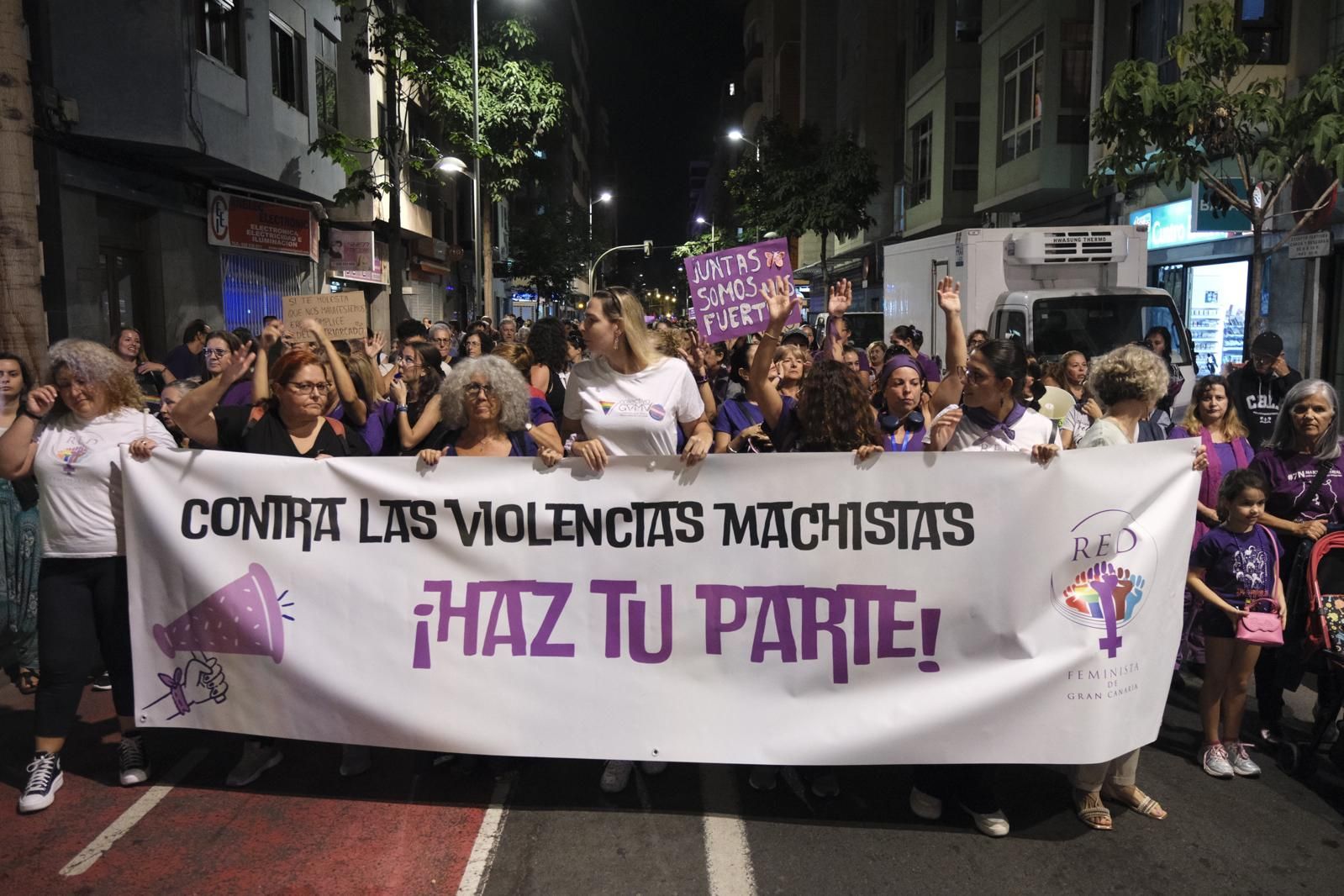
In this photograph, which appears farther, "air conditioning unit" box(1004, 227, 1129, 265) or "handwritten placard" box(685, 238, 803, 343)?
"air conditioning unit" box(1004, 227, 1129, 265)

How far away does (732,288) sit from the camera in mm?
7410

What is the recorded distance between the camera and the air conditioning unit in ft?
44.6

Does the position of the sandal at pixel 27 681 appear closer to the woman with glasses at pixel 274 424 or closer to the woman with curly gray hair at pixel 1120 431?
the woman with glasses at pixel 274 424

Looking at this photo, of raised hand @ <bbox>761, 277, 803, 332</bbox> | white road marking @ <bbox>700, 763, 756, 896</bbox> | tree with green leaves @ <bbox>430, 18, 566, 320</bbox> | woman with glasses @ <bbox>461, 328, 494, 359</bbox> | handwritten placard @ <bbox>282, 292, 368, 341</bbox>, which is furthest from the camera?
tree with green leaves @ <bbox>430, 18, 566, 320</bbox>

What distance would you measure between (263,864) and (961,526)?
9.67 ft

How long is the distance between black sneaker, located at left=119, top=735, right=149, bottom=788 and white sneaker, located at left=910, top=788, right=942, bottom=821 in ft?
10.9

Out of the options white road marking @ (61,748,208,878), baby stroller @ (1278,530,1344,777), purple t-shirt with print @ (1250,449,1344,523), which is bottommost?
white road marking @ (61,748,208,878)

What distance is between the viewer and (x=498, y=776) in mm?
4949

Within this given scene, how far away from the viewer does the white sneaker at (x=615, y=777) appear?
187 inches

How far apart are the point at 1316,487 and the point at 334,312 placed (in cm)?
538

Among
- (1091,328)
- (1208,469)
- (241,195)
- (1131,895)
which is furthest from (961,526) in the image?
(241,195)

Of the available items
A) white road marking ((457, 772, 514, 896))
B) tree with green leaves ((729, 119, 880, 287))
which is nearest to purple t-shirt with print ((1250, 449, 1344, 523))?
white road marking ((457, 772, 514, 896))

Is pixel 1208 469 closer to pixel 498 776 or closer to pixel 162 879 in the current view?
pixel 498 776

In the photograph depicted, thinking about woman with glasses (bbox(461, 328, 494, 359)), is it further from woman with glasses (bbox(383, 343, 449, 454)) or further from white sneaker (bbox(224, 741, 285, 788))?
white sneaker (bbox(224, 741, 285, 788))
